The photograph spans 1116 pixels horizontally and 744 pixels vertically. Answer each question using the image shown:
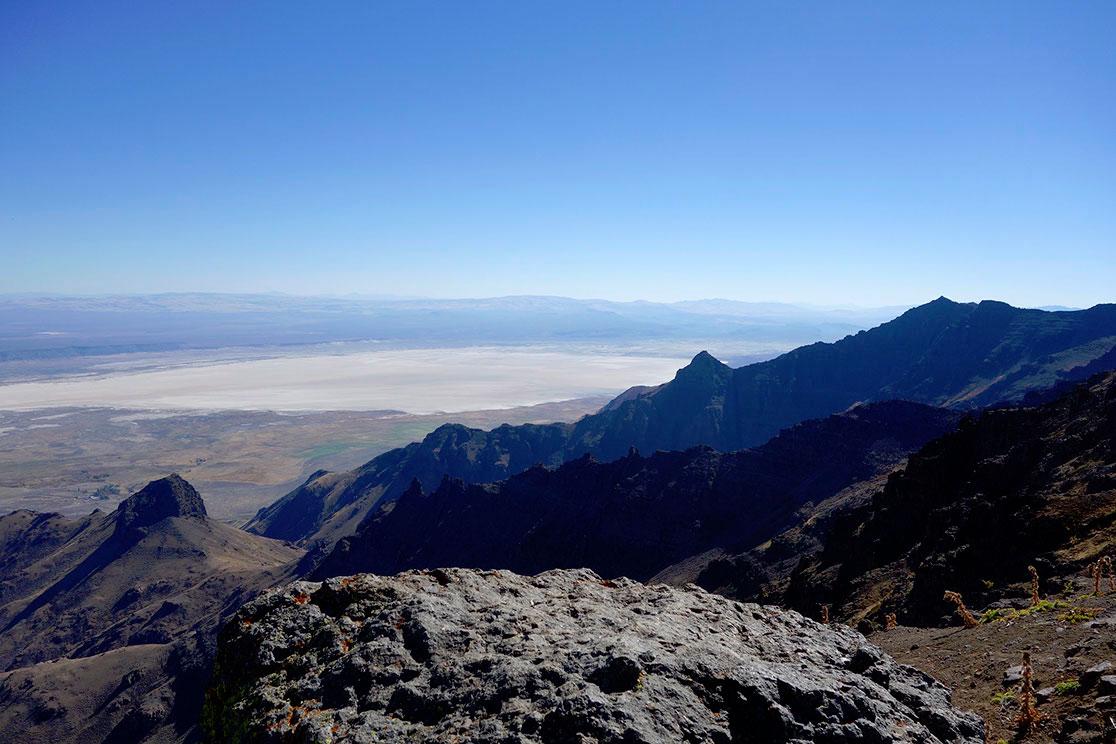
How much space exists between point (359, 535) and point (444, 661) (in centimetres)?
11503

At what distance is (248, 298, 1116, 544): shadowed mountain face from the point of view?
166750 millimetres

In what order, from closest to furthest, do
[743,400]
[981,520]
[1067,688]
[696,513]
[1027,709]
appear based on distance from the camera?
[1027,709] → [1067,688] → [981,520] → [696,513] → [743,400]

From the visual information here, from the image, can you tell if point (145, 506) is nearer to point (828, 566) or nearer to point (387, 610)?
point (828, 566)

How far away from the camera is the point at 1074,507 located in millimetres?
24594

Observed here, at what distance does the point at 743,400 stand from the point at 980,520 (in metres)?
154

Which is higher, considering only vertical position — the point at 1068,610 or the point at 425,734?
the point at 425,734

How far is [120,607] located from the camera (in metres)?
119

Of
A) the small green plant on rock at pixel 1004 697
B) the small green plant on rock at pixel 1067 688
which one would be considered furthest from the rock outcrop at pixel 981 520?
the small green plant on rock at pixel 1067 688

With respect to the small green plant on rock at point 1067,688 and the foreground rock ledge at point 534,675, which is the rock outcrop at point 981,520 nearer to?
the small green plant on rock at point 1067,688

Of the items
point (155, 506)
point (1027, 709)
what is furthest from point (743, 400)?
point (1027, 709)

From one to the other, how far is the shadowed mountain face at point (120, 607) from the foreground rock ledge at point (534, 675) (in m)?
81.1

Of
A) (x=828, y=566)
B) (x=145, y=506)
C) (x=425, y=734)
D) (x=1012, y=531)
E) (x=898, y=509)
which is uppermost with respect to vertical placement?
(x=425, y=734)

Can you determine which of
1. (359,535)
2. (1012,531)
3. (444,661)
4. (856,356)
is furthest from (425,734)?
(856,356)

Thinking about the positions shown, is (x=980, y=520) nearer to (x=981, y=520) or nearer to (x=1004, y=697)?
(x=981, y=520)
